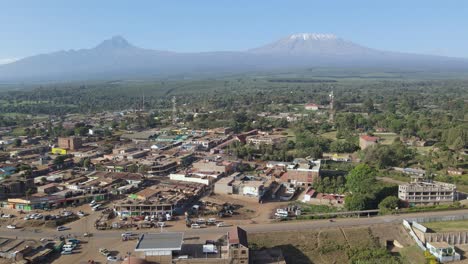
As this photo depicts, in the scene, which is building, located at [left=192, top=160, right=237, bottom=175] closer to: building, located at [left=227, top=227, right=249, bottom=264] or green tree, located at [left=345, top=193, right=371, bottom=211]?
green tree, located at [left=345, top=193, right=371, bottom=211]

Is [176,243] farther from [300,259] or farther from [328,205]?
[328,205]

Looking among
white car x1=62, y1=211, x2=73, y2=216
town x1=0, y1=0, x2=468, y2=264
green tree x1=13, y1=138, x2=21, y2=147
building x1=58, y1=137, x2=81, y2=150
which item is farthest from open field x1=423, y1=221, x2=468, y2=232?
green tree x1=13, y1=138, x2=21, y2=147

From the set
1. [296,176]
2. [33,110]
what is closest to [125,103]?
[33,110]

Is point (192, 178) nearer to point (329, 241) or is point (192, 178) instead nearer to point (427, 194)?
point (329, 241)

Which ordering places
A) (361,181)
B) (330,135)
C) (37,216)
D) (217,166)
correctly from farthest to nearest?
(330,135) → (217,166) → (361,181) → (37,216)

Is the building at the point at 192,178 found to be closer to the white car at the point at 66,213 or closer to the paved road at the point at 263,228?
the paved road at the point at 263,228

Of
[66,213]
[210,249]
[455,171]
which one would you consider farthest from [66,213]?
[455,171]
